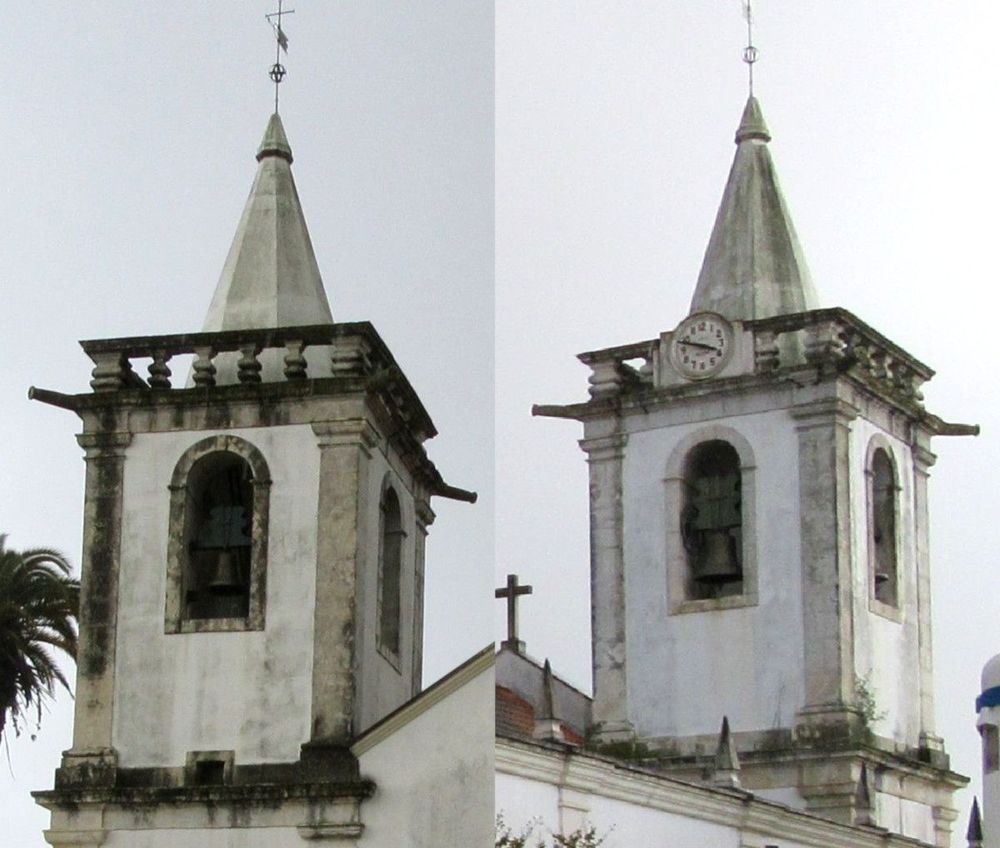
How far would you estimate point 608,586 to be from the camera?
11766 mm

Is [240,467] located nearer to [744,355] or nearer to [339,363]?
[339,363]

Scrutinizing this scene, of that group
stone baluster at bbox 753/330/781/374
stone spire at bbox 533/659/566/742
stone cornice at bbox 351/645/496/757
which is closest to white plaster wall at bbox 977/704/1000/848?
stone baluster at bbox 753/330/781/374

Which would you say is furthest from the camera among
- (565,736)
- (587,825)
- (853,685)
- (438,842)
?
(853,685)

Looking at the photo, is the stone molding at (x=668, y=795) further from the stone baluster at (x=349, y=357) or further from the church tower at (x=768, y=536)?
the stone baluster at (x=349, y=357)

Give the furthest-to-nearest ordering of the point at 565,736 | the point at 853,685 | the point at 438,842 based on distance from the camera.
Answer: the point at 853,685, the point at 565,736, the point at 438,842

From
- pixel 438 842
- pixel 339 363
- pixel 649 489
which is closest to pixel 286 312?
pixel 339 363

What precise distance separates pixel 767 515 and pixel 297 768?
8.56 feet

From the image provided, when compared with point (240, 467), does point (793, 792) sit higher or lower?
lower

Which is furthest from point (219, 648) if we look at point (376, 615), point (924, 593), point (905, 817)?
point (924, 593)

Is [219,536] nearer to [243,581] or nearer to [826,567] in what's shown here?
[243,581]

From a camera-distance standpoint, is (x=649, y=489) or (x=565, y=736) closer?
(x=565, y=736)

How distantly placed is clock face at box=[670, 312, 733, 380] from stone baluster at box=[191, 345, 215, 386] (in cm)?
209

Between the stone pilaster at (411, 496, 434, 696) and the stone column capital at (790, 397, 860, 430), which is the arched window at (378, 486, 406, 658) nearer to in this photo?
the stone pilaster at (411, 496, 434, 696)

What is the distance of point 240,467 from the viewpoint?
36.5ft
